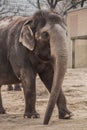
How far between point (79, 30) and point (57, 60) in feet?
97.9

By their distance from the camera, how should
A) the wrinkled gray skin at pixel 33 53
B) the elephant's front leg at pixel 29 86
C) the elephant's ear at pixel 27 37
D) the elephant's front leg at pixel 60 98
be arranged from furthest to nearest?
the elephant's front leg at pixel 60 98
the elephant's front leg at pixel 29 86
the elephant's ear at pixel 27 37
the wrinkled gray skin at pixel 33 53

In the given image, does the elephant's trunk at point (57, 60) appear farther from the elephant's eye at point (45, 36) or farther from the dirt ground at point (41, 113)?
the dirt ground at point (41, 113)

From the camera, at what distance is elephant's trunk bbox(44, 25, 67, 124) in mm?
6992

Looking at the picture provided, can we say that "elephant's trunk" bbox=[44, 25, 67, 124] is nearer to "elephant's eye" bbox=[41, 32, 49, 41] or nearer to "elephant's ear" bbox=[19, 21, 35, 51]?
"elephant's eye" bbox=[41, 32, 49, 41]

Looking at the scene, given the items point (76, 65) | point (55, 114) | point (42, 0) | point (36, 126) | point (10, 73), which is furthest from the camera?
point (42, 0)

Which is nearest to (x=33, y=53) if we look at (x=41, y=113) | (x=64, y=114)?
(x=64, y=114)

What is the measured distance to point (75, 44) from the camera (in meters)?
38.5

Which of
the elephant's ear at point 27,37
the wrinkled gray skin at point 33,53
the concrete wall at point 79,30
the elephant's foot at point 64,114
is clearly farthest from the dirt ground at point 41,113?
the concrete wall at point 79,30

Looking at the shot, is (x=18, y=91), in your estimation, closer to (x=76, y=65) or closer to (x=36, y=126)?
(x=36, y=126)

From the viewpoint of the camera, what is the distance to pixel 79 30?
121ft

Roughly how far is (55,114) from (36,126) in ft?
7.60

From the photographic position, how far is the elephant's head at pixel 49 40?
7.03m

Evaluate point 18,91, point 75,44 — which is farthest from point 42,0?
point 18,91

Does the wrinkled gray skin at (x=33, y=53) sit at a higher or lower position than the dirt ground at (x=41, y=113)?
higher
